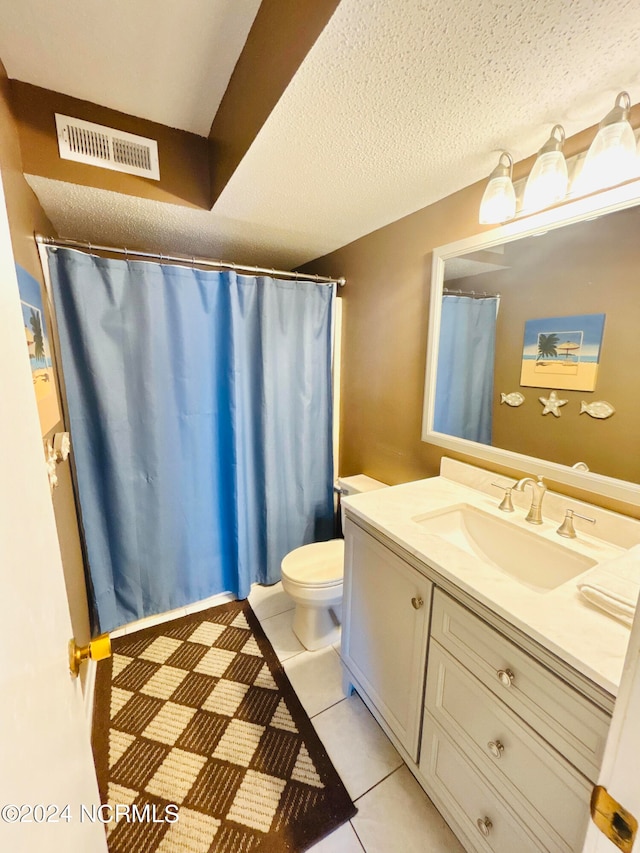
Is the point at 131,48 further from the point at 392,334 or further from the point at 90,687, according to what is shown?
the point at 90,687

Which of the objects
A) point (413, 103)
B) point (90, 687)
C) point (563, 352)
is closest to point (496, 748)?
point (563, 352)

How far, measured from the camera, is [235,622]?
1872 mm

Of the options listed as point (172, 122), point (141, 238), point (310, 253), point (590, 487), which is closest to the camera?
point (590, 487)

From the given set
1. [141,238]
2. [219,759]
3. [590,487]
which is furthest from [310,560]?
[141,238]

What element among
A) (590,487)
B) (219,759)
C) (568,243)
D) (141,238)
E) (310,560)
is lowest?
(219,759)

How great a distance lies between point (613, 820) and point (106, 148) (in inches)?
82.9

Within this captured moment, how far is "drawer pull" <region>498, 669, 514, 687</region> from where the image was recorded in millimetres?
777

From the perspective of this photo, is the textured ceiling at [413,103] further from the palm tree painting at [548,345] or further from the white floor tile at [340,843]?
the white floor tile at [340,843]

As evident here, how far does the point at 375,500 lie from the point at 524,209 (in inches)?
44.9

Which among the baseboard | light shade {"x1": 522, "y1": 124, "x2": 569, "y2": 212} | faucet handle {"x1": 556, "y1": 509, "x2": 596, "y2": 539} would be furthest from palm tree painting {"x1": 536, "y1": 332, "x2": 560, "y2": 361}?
the baseboard

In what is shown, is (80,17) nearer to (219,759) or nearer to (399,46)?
(399,46)

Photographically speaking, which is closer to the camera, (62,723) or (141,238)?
(62,723)

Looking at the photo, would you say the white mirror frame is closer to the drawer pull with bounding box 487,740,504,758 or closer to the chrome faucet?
the chrome faucet

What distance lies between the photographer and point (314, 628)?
1.68 m
